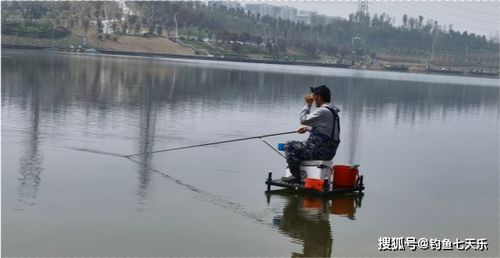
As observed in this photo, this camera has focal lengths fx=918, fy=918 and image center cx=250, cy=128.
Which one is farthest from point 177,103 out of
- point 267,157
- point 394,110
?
point 267,157

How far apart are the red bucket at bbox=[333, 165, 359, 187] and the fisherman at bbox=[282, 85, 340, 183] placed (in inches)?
18.5

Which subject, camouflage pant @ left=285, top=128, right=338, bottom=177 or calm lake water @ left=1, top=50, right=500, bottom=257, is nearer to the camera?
calm lake water @ left=1, top=50, right=500, bottom=257

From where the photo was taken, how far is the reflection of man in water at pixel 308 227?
33.9 feet

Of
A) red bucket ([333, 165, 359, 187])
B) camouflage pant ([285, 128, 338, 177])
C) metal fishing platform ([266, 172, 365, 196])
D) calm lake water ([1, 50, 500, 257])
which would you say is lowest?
calm lake water ([1, 50, 500, 257])

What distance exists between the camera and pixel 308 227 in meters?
11.5

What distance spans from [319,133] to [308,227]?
2497mm

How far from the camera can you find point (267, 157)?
18.2m

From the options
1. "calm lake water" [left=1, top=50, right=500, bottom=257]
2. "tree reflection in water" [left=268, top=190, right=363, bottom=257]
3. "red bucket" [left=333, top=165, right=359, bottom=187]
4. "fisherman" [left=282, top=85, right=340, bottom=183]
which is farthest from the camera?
"red bucket" [left=333, top=165, right=359, bottom=187]

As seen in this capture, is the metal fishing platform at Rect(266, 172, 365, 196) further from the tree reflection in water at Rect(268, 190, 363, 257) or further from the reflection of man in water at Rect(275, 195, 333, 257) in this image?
the reflection of man in water at Rect(275, 195, 333, 257)

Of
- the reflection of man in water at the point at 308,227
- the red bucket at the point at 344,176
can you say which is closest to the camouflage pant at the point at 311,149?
the red bucket at the point at 344,176

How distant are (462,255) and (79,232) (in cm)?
435

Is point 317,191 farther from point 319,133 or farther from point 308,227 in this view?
point 308,227

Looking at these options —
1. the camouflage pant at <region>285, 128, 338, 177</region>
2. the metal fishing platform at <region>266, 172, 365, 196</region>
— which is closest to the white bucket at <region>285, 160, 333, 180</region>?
the camouflage pant at <region>285, 128, 338, 177</region>

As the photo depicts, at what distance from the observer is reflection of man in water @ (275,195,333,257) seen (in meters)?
10.3
